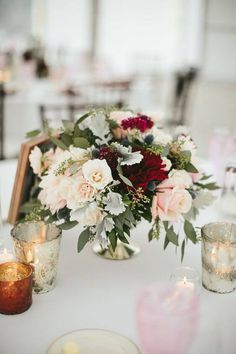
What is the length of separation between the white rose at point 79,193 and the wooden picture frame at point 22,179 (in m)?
0.30

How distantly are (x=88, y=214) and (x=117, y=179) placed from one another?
0.33 feet

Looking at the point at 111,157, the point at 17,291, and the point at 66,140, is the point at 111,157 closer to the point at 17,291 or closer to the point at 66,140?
the point at 66,140

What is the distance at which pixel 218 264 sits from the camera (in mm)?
1005

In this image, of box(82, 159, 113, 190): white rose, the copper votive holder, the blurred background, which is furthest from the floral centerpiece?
the blurred background

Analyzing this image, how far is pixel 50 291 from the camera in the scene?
1.02 m

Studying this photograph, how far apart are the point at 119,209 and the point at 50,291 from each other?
0.77 feet

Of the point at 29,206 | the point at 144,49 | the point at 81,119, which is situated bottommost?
the point at 29,206

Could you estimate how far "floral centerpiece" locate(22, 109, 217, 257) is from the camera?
99cm

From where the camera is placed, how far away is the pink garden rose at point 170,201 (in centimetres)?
104


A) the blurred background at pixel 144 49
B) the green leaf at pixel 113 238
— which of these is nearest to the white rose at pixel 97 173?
the green leaf at pixel 113 238

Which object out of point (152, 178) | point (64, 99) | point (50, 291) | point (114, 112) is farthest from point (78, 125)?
point (64, 99)

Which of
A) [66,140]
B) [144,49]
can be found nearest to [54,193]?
[66,140]

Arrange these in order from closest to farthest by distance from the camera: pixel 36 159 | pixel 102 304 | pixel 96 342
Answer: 1. pixel 96 342
2. pixel 102 304
3. pixel 36 159

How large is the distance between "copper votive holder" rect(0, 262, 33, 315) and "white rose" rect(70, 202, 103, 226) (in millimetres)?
138
